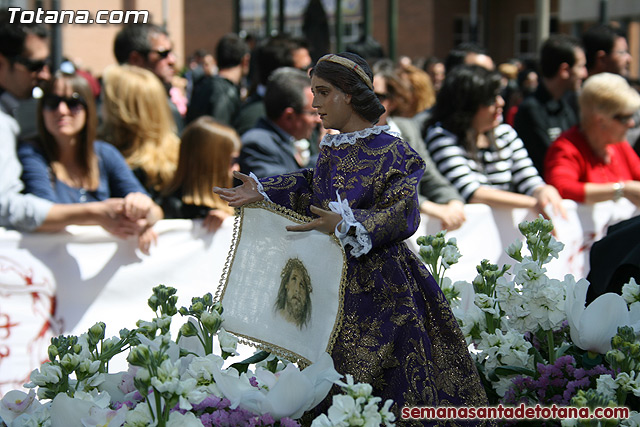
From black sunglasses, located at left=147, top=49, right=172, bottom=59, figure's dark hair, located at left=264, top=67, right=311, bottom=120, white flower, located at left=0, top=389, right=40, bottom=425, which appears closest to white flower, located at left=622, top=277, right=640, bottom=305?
white flower, located at left=0, top=389, right=40, bottom=425

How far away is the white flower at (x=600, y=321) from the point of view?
189 centimetres

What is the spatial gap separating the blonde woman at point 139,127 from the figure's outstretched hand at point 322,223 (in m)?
3.01

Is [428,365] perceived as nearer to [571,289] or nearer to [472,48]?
[571,289]

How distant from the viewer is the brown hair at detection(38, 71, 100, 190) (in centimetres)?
440

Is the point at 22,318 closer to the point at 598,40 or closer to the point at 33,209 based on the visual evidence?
the point at 33,209

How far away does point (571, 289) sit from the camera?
2086 millimetres

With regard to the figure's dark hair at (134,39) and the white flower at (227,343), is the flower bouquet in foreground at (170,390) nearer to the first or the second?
the white flower at (227,343)

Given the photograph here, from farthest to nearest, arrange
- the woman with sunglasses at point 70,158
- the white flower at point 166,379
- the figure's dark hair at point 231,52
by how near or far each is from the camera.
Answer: the figure's dark hair at point 231,52 < the woman with sunglasses at point 70,158 < the white flower at point 166,379

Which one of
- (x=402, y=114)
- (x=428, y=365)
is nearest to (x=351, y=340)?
(x=428, y=365)

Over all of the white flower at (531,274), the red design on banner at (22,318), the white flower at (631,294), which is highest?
the white flower at (531,274)

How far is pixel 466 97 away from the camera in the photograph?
4.94m

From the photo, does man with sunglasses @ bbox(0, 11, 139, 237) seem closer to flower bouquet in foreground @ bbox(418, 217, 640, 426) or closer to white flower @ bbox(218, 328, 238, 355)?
flower bouquet in foreground @ bbox(418, 217, 640, 426)

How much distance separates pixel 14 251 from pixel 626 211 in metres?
3.65

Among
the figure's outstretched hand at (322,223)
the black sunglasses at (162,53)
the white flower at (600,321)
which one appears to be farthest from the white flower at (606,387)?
the black sunglasses at (162,53)
